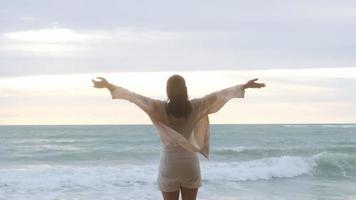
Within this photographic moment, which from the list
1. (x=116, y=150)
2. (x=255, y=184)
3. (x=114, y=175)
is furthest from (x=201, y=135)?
(x=116, y=150)

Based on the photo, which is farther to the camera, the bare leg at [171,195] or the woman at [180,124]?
the bare leg at [171,195]

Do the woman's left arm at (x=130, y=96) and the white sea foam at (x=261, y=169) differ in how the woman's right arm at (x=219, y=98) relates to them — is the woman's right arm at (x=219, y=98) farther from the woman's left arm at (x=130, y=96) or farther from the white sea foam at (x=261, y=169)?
the white sea foam at (x=261, y=169)

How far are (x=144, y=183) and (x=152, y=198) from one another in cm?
329

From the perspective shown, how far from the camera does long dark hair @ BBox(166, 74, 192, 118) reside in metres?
4.01

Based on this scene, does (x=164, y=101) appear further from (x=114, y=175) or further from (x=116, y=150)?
(x=116, y=150)

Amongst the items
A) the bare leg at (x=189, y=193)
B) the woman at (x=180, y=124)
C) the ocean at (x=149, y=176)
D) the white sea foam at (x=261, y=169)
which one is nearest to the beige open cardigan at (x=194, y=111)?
the woman at (x=180, y=124)

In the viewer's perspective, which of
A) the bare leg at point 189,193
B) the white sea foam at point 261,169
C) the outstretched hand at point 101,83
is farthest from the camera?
the white sea foam at point 261,169

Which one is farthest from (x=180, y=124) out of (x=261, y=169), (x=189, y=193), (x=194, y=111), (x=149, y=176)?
(x=261, y=169)

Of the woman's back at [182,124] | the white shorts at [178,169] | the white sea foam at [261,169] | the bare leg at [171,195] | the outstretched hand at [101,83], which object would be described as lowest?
the white sea foam at [261,169]

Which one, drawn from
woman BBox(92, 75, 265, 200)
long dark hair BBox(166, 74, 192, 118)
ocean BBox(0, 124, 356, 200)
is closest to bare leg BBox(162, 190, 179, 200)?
woman BBox(92, 75, 265, 200)

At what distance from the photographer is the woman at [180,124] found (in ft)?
13.2

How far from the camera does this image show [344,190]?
1438 cm

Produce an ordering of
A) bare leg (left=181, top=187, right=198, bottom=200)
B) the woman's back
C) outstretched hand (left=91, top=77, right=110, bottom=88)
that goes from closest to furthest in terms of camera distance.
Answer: outstretched hand (left=91, top=77, right=110, bottom=88) < the woman's back < bare leg (left=181, top=187, right=198, bottom=200)

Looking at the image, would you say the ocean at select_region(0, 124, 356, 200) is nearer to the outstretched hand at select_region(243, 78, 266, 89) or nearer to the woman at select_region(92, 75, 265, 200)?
the woman at select_region(92, 75, 265, 200)
